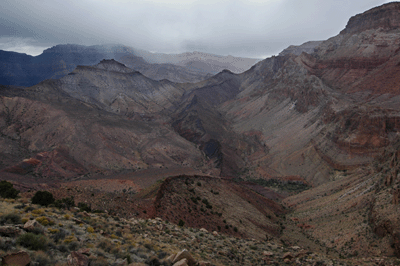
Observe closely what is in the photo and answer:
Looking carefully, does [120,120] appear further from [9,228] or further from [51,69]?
[51,69]

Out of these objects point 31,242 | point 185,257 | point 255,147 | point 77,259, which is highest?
point 31,242

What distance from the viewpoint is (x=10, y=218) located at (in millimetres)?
8438

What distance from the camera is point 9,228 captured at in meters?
7.31

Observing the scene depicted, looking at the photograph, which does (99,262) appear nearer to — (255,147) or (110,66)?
(255,147)

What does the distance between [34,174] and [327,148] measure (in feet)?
180

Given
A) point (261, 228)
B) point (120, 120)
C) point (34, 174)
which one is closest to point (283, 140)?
point (120, 120)

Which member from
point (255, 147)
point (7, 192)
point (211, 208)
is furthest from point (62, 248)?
point (255, 147)

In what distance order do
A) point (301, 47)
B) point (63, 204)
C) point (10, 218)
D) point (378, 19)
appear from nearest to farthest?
1. point (10, 218)
2. point (63, 204)
3. point (378, 19)
4. point (301, 47)

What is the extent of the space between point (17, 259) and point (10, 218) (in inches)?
128

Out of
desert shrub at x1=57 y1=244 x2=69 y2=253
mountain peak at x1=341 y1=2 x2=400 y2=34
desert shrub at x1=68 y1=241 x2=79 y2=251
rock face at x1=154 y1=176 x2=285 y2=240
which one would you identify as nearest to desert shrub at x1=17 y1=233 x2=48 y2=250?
desert shrub at x1=57 y1=244 x2=69 y2=253

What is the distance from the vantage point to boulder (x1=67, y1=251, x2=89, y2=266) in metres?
6.74

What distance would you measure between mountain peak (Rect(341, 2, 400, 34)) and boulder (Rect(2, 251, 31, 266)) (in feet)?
349

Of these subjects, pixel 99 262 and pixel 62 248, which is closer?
pixel 99 262

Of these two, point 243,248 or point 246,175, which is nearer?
point 243,248
